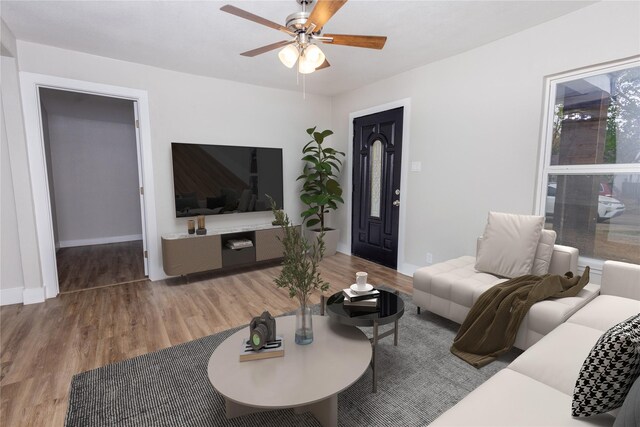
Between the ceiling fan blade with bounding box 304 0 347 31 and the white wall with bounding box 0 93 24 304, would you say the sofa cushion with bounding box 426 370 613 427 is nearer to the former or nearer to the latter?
the ceiling fan blade with bounding box 304 0 347 31

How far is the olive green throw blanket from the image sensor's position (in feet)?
6.46

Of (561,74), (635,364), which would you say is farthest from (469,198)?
(635,364)

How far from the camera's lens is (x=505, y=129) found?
9.33 ft

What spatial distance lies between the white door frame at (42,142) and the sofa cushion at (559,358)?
3.74 meters

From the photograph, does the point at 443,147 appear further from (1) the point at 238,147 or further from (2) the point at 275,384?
(2) the point at 275,384

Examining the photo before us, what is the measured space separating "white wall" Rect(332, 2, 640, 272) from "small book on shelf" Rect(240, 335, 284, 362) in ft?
7.94

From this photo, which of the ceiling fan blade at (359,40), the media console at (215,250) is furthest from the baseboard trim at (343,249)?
the ceiling fan blade at (359,40)

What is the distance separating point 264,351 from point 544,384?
120 cm

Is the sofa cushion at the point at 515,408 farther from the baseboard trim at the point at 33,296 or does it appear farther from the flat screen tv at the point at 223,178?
the baseboard trim at the point at 33,296

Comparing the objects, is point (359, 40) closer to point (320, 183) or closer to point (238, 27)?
point (238, 27)

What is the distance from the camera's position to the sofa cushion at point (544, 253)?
7.71 ft

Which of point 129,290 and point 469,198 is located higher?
point 469,198

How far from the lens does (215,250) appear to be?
3.65 metres

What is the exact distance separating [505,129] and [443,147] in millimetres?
633
